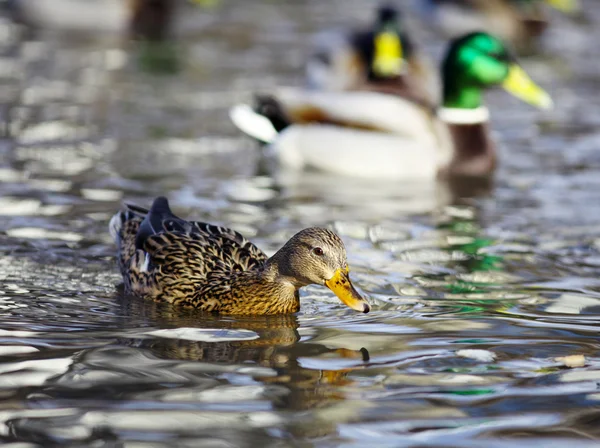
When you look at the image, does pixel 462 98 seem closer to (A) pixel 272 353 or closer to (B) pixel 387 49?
(B) pixel 387 49

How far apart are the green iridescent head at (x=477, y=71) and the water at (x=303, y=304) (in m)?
0.66

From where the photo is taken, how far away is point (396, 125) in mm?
10375

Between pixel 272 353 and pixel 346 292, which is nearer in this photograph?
pixel 272 353

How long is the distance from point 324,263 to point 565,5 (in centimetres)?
1380

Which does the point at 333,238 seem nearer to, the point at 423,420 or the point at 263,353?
the point at 263,353

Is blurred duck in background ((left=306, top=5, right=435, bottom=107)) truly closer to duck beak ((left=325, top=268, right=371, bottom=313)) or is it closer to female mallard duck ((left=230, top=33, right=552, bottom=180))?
female mallard duck ((left=230, top=33, right=552, bottom=180))

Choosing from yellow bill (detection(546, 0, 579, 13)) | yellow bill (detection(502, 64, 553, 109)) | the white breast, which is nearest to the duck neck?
yellow bill (detection(502, 64, 553, 109))

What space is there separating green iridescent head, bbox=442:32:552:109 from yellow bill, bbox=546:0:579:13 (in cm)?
785

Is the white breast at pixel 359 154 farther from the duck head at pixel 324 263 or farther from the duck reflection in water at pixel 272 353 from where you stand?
the duck head at pixel 324 263

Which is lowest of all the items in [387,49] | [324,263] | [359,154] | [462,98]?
[324,263]

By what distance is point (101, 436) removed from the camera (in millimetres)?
4539

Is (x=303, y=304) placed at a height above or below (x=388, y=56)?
below

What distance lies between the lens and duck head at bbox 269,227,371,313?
588cm

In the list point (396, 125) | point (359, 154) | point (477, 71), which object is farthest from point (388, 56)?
point (359, 154)
